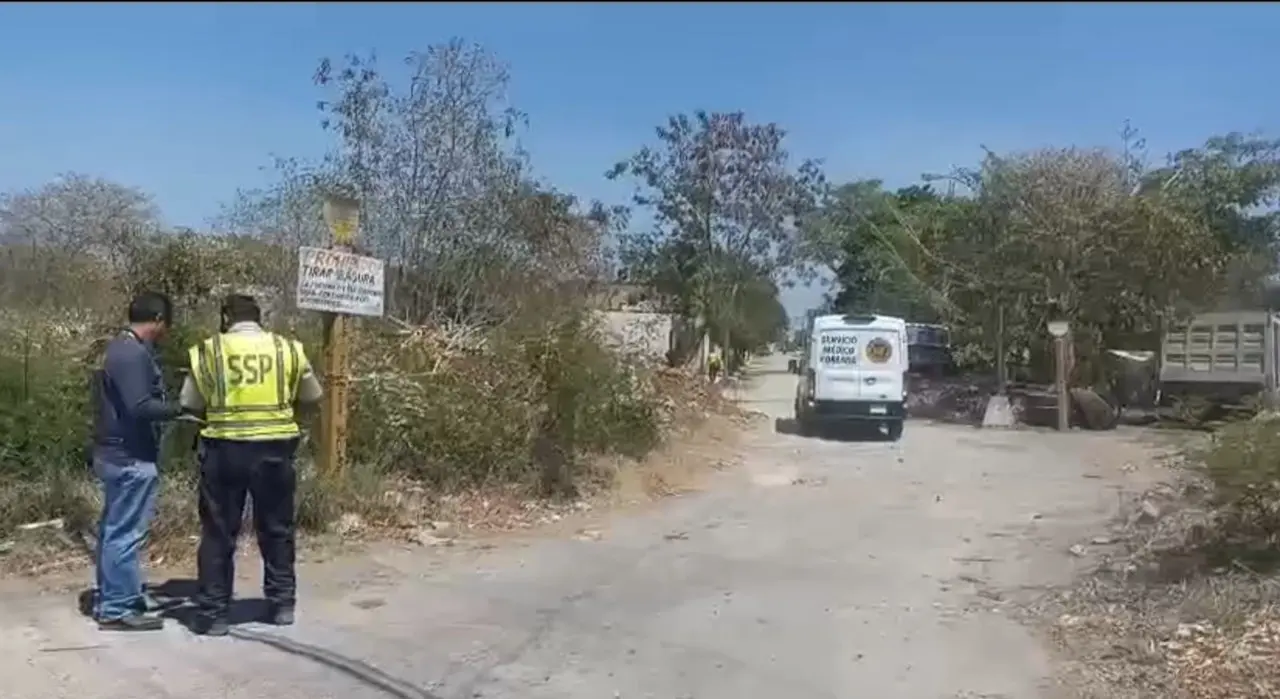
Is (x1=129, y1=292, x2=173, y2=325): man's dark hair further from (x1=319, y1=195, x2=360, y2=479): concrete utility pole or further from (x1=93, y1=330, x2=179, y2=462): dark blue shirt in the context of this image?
(x1=319, y1=195, x2=360, y2=479): concrete utility pole

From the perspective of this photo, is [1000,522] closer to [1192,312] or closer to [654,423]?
[654,423]

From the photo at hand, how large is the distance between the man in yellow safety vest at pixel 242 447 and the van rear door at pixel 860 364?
15413 mm

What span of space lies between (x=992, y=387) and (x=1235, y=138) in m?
6.65

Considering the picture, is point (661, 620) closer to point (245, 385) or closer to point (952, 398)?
point (245, 385)

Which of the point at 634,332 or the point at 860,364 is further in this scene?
the point at 860,364

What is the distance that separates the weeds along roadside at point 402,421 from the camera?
9070mm

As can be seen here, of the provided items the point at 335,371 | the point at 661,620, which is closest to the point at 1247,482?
the point at 661,620

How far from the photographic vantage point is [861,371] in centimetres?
2162

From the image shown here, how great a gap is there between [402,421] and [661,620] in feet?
13.5

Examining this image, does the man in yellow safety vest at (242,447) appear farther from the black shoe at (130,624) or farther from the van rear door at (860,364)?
the van rear door at (860,364)

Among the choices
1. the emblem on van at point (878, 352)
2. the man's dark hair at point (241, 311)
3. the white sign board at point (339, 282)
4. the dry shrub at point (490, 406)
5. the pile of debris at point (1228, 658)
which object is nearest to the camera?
the pile of debris at point (1228, 658)

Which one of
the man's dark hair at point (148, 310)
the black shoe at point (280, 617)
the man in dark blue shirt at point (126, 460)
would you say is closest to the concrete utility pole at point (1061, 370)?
the black shoe at point (280, 617)

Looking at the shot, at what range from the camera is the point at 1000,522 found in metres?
12.0

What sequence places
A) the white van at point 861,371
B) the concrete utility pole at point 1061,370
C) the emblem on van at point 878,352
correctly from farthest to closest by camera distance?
the concrete utility pole at point 1061,370 < the emblem on van at point 878,352 < the white van at point 861,371
